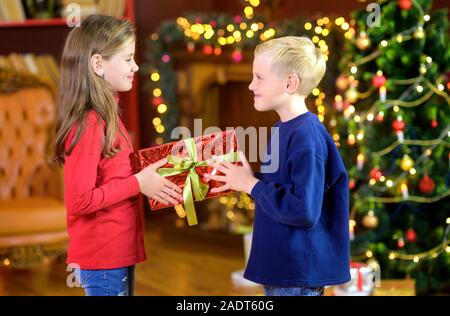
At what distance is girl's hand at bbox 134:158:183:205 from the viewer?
6.76 ft

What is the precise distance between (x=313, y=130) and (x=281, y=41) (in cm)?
25

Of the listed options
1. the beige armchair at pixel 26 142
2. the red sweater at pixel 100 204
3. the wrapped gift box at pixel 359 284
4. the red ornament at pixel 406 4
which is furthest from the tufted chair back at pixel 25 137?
the red sweater at pixel 100 204

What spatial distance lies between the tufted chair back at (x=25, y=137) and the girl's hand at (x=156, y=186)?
3.39 meters

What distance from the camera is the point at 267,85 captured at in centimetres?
195

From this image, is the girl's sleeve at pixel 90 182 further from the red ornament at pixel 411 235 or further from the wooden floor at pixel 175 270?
the red ornament at pixel 411 235

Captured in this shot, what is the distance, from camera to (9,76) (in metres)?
5.57

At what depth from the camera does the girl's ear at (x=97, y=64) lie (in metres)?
2.06

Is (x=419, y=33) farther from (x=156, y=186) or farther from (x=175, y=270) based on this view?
(x=156, y=186)

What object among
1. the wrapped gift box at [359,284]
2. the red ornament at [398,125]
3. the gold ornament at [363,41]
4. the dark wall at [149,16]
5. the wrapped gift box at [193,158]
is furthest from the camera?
the dark wall at [149,16]

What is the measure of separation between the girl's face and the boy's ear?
443mm

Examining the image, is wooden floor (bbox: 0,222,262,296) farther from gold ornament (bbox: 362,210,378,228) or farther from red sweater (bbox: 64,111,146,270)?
red sweater (bbox: 64,111,146,270)

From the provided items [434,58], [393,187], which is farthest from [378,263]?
[434,58]

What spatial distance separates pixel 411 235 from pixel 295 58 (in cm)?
252

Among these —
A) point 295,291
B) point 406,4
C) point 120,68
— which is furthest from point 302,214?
point 406,4
